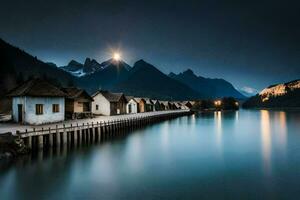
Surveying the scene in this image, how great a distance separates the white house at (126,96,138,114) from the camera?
86.0 m

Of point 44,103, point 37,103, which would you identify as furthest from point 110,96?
point 37,103

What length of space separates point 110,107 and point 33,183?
49285mm

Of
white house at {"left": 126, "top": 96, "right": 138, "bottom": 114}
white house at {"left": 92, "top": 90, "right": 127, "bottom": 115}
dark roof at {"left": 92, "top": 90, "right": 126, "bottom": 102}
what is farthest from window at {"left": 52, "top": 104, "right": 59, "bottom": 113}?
white house at {"left": 126, "top": 96, "right": 138, "bottom": 114}

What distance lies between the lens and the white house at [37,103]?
125ft

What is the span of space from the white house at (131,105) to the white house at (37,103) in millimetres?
43394

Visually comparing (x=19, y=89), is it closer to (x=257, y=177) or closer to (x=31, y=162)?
(x=31, y=162)

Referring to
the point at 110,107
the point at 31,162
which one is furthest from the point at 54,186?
the point at 110,107

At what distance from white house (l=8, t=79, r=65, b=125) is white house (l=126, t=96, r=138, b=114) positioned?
142 ft

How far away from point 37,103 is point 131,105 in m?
51.5

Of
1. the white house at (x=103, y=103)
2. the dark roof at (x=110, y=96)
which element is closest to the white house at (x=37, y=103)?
the white house at (x=103, y=103)

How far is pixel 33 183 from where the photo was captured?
20984mm

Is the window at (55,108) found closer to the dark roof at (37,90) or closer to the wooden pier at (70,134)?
the dark roof at (37,90)

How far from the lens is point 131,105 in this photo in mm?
89562

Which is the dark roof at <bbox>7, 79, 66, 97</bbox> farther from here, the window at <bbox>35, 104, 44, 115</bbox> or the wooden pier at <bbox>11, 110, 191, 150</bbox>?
the wooden pier at <bbox>11, 110, 191, 150</bbox>
